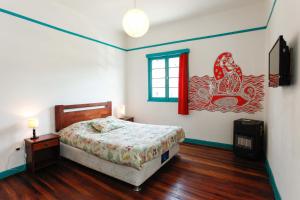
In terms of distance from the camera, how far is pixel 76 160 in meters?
2.86

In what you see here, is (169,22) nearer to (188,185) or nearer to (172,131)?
(172,131)

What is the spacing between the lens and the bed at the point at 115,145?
219cm

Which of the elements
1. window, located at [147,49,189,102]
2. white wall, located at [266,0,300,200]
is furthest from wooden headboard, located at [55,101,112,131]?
white wall, located at [266,0,300,200]

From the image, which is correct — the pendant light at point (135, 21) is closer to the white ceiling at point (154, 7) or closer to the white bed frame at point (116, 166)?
the white ceiling at point (154, 7)

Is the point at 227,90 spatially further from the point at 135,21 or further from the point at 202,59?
the point at 135,21

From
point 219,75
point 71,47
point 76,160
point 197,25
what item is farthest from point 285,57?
point 71,47

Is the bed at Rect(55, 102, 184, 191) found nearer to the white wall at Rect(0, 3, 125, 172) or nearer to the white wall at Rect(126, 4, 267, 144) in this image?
the white wall at Rect(0, 3, 125, 172)

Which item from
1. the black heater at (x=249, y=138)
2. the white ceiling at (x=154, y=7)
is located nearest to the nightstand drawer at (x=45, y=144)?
the white ceiling at (x=154, y=7)

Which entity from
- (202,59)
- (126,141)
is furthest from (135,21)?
(202,59)

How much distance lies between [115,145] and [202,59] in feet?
9.16

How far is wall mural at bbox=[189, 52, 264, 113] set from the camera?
3.36 meters

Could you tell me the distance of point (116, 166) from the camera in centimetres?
233

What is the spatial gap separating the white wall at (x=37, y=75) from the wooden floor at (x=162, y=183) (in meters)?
0.65

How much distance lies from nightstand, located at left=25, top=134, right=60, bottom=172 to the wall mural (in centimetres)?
302
